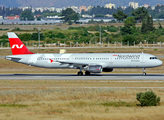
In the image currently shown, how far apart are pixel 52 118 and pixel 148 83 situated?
22.5 meters

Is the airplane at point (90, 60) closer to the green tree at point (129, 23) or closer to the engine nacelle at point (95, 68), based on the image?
the engine nacelle at point (95, 68)

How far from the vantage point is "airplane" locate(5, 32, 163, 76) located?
166 feet

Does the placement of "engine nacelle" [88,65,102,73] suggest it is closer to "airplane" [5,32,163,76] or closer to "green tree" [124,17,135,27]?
"airplane" [5,32,163,76]

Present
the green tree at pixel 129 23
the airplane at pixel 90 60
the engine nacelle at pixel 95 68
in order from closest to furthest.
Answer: the engine nacelle at pixel 95 68
the airplane at pixel 90 60
the green tree at pixel 129 23

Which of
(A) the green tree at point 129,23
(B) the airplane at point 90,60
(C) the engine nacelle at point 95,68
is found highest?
(A) the green tree at point 129,23

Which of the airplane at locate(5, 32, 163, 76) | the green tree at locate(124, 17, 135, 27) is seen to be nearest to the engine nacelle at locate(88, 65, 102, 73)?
the airplane at locate(5, 32, 163, 76)

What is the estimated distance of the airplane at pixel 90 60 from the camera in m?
50.6

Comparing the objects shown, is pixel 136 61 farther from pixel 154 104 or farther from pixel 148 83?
pixel 154 104

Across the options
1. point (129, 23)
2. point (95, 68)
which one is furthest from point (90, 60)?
point (129, 23)

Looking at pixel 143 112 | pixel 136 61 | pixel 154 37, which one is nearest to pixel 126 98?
pixel 143 112

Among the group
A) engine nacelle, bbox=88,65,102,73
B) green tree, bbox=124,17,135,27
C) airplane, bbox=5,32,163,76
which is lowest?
engine nacelle, bbox=88,65,102,73

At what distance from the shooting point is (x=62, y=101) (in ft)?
96.3

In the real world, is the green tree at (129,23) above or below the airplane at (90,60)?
Result: above

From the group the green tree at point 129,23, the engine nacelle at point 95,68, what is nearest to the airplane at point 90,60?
the engine nacelle at point 95,68
